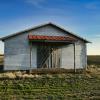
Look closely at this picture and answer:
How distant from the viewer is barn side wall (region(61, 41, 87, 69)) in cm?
2895

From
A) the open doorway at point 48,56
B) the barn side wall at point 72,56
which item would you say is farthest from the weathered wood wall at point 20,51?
the barn side wall at point 72,56

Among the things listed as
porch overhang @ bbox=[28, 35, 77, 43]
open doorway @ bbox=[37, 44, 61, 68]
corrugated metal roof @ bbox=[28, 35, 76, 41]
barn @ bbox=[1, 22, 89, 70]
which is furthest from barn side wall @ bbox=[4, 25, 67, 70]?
porch overhang @ bbox=[28, 35, 77, 43]

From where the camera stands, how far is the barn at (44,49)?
2711 cm

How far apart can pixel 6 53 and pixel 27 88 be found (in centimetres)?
1177

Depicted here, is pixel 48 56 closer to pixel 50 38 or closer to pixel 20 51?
pixel 50 38

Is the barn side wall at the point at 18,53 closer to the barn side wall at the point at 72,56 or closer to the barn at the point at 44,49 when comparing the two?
the barn at the point at 44,49

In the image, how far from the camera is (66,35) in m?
29.1

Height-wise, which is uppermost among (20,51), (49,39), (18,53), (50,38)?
(50,38)

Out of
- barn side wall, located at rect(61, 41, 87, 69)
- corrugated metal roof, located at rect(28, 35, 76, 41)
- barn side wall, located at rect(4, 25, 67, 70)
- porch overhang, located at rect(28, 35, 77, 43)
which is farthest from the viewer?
barn side wall, located at rect(61, 41, 87, 69)

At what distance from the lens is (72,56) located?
29188 millimetres

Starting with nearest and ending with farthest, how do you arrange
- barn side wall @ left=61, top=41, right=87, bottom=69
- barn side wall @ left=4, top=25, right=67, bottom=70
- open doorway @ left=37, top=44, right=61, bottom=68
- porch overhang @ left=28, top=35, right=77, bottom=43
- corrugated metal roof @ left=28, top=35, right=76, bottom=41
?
porch overhang @ left=28, top=35, right=77, bottom=43
corrugated metal roof @ left=28, top=35, right=76, bottom=41
barn side wall @ left=4, top=25, right=67, bottom=70
open doorway @ left=37, top=44, right=61, bottom=68
barn side wall @ left=61, top=41, right=87, bottom=69

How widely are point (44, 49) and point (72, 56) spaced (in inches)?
119

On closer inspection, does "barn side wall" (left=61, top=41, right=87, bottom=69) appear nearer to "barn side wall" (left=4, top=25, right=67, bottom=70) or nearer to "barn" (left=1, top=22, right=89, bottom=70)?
"barn" (left=1, top=22, right=89, bottom=70)

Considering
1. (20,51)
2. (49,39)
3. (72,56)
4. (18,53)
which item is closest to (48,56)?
(49,39)
